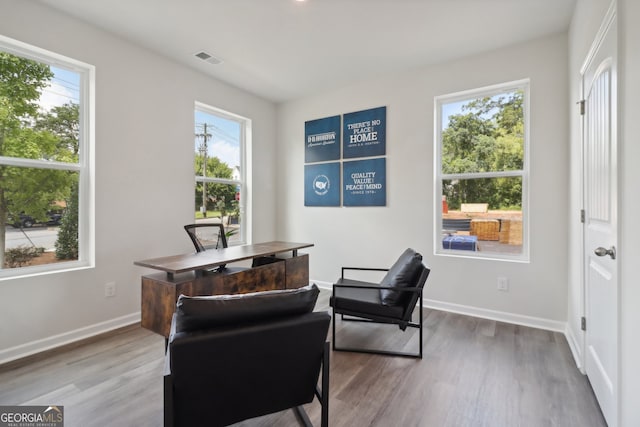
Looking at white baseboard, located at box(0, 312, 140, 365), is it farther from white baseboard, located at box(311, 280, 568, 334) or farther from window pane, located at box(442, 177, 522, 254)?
window pane, located at box(442, 177, 522, 254)

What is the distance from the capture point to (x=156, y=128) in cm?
338

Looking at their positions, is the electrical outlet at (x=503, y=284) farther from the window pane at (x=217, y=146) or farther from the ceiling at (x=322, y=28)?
the window pane at (x=217, y=146)

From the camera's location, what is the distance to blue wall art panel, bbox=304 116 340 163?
4.38m

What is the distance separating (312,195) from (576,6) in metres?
3.36

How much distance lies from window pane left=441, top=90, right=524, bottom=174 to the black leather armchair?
2804 millimetres

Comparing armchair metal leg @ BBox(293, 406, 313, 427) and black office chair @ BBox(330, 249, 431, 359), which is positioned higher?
black office chair @ BBox(330, 249, 431, 359)

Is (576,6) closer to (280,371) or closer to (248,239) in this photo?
(280,371)

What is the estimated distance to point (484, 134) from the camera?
3.42 m

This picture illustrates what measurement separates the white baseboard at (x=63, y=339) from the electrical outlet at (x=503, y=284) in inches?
150

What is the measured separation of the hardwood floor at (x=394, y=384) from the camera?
1.76m

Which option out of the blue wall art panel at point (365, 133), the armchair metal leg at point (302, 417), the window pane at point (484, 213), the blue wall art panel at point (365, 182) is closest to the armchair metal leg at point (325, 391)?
the armchair metal leg at point (302, 417)

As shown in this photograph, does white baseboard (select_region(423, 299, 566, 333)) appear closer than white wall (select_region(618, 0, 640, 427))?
No

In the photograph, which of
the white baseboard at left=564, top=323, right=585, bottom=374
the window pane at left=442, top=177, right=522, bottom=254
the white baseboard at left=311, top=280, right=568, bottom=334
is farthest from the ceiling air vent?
the white baseboard at left=564, top=323, right=585, bottom=374

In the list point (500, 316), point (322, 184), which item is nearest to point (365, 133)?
point (322, 184)
